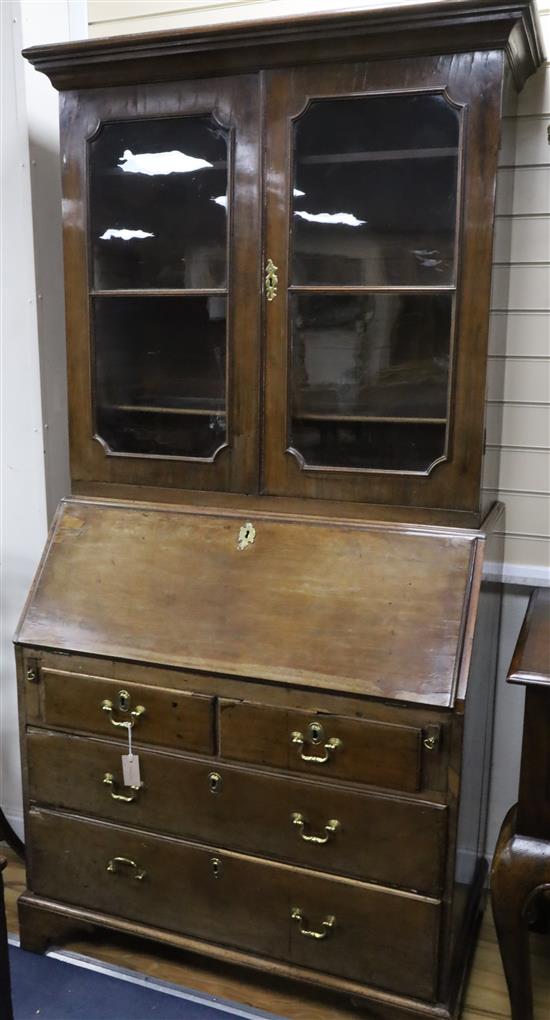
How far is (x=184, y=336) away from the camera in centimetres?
179

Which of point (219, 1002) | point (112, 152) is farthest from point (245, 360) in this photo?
point (219, 1002)

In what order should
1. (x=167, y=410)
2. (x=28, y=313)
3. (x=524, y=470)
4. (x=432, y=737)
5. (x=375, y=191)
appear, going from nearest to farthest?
(x=432, y=737), (x=375, y=191), (x=167, y=410), (x=524, y=470), (x=28, y=313)

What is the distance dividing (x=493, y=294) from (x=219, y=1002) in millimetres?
1597

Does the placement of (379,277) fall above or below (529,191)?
below

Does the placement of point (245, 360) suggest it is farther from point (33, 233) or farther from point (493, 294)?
point (33, 233)

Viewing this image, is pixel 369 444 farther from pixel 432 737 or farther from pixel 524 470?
pixel 432 737

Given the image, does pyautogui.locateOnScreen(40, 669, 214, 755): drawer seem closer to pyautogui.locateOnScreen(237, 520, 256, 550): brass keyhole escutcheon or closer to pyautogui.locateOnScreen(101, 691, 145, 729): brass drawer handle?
pyautogui.locateOnScreen(101, 691, 145, 729): brass drawer handle

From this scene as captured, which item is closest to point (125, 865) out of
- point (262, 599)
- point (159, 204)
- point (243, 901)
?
point (243, 901)

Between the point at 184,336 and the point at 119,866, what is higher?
the point at 184,336

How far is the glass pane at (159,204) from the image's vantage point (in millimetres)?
1697

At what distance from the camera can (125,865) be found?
182cm

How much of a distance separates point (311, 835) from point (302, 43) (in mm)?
1516

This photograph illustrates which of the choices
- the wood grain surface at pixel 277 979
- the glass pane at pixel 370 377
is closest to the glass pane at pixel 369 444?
the glass pane at pixel 370 377

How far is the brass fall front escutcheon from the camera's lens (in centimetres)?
166
